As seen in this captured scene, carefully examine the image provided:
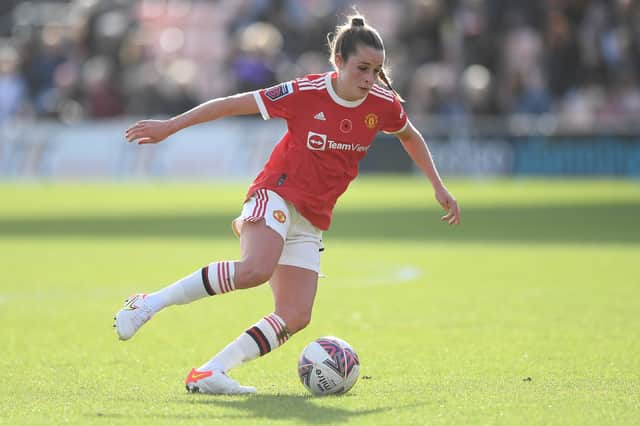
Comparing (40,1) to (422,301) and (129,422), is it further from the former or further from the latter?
(129,422)

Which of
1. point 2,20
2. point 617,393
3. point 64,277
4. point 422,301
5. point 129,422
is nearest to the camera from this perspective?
point 129,422

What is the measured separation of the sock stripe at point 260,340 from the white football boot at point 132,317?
1.89ft

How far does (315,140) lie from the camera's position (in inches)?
285

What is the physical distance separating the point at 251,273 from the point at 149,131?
3.09 feet

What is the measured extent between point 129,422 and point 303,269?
1.68m

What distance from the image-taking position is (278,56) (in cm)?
2712

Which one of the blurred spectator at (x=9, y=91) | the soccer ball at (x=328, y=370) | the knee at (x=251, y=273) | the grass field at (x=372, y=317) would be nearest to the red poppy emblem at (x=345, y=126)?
the knee at (x=251, y=273)

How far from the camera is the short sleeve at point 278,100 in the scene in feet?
23.6

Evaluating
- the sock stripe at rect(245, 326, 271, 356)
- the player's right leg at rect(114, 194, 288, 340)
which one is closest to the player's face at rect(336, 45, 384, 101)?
the player's right leg at rect(114, 194, 288, 340)

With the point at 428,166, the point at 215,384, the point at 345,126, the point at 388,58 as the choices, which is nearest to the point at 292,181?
the point at 345,126

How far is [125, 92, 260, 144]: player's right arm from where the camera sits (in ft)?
22.6

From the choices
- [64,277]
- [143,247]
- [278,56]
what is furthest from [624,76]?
[64,277]

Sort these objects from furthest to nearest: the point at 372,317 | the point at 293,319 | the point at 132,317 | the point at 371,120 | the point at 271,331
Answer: the point at 372,317, the point at 371,120, the point at 293,319, the point at 271,331, the point at 132,317

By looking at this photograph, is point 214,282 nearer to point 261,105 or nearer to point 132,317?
point 132,317
